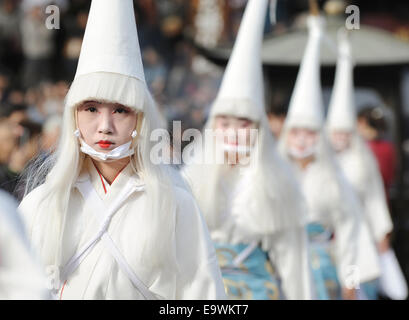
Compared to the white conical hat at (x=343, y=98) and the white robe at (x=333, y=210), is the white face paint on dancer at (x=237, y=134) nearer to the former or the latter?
the white robe at (x=333, y=210)

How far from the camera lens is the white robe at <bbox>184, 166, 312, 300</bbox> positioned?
4.67 metres

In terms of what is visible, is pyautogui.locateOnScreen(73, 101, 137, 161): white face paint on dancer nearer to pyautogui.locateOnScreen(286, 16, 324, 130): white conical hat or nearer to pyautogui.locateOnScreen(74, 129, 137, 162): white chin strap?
pyautogui.locateOnScreen(74, 129, 137, 162): white chin strap

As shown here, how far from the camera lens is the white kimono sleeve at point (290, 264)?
187 inches

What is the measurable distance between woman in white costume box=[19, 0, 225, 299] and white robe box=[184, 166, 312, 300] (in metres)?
1.58

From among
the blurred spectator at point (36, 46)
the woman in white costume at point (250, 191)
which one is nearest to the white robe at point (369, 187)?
the woman in white costume at point (250, 191)

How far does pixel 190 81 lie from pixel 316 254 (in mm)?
5900

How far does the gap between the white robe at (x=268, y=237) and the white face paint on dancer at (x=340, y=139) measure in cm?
361

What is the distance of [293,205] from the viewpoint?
4.87 metres

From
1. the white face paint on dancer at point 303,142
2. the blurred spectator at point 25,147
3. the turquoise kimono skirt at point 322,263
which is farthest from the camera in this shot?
the white face paint on dancer at point 303,142

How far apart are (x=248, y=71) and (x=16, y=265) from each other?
3.13m

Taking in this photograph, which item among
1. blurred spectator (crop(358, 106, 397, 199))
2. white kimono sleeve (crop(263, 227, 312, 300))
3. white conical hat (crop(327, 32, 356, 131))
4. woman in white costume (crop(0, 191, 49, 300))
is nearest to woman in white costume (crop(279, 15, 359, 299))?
white conical hat (crop(327, 32, 356, 131))

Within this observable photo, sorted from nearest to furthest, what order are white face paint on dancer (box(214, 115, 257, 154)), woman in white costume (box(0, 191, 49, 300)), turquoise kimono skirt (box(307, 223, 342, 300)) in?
woman in white costume (box(0, 191, 49, 300)) → white face paint on dancer (box(214, 115, 257, 154)) → turquoise kimono skirt (box(307, 223, 342, 300))

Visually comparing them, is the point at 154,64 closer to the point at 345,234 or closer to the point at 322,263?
the point at 345,234
